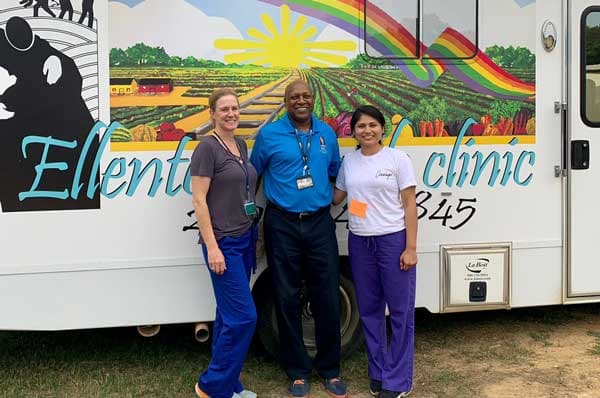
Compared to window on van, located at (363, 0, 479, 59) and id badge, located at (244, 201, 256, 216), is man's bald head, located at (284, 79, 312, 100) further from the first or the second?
id badge, located at (244, 201, 256, 216)

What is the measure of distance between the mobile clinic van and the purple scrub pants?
0.41 meters

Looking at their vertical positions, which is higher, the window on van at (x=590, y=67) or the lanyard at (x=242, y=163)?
the window on van at (x=590, y=67)

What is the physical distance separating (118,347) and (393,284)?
219cm

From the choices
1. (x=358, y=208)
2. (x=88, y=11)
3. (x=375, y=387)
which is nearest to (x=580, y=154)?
(x=358, y=208)

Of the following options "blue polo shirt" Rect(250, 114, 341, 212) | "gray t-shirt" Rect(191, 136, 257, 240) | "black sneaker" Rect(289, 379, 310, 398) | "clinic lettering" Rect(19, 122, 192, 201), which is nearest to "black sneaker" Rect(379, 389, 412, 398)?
"black sneaker" Rect(289, 379, 310, 398)

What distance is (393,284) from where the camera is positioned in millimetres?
3615

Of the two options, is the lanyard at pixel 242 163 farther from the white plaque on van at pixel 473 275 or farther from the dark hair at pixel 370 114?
the white plaque on van at pixel 473 275

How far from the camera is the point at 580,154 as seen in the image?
13.8ft

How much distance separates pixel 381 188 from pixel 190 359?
1883 mm

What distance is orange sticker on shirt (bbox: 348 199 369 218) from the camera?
3.60 m

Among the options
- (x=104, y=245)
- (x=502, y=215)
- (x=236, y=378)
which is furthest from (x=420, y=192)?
(x=104, y=245)

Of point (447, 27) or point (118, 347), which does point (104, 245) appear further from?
point (447, 27)

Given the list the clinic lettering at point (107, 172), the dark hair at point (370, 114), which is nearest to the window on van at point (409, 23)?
the dark hair at point (370, 114)

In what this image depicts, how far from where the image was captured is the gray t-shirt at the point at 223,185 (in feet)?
11.0
